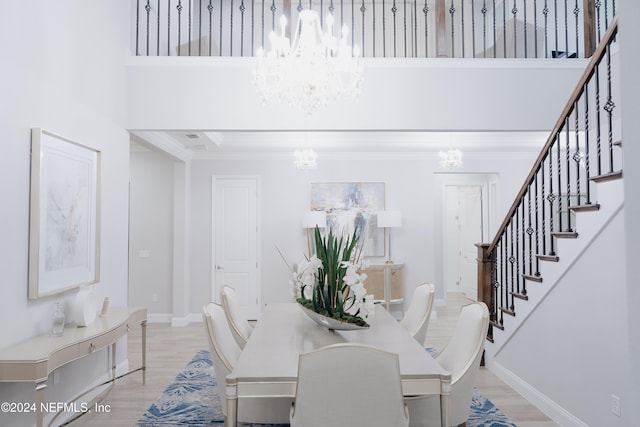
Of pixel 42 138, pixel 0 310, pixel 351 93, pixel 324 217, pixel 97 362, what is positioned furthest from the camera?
pixel 324 217

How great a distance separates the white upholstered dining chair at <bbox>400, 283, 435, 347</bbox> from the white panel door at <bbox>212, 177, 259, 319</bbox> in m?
3.56

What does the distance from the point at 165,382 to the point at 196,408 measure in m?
0.75

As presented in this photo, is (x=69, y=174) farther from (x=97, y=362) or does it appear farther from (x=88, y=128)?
(x=97, y=362)

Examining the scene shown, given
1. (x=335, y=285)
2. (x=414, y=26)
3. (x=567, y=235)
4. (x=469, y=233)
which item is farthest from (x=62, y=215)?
(x=469, y=233)

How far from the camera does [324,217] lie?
20.6ft

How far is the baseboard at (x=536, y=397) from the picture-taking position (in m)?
2.88

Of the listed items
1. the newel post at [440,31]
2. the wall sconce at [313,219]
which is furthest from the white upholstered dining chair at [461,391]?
the wall sconce at [313,219]

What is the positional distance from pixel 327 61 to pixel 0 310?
2.52 m

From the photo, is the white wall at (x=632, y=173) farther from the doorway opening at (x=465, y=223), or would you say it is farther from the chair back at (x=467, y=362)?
the doorway opening at (x=465, y=223)

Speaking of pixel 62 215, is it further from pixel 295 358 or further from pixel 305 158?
pixel 305 158

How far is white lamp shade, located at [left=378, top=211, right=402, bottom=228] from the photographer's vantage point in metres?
6.31

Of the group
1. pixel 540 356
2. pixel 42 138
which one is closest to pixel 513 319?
pixel 540 356

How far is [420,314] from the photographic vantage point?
3273 millimetres

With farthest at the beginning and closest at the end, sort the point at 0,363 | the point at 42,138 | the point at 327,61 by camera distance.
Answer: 1. the point at 327,61
2. the point at 42,138
3. the point at 0,363
